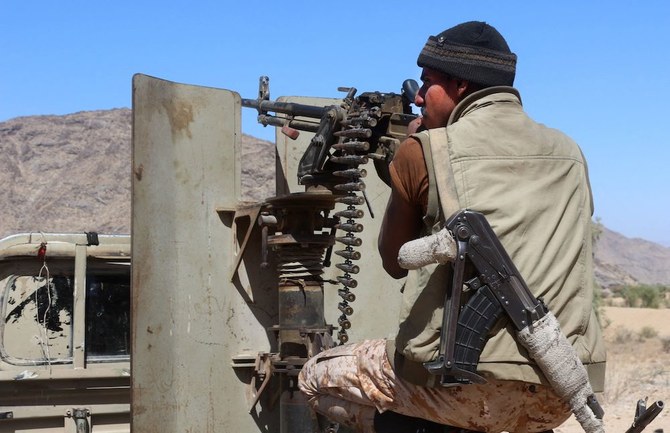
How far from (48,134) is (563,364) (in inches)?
1322

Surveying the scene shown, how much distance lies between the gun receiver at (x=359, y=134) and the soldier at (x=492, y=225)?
4.73 ft

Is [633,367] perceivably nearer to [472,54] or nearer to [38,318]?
[38,318]

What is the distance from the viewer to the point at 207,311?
5.21m

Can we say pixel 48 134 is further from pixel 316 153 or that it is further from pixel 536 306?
pixel 536 306

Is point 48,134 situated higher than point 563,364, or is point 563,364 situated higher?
point 48,134

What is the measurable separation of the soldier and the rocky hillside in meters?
26.6

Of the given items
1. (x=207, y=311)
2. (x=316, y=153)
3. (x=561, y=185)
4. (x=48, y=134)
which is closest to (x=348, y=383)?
(x=561, y=185)

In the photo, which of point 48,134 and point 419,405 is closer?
point 419,405

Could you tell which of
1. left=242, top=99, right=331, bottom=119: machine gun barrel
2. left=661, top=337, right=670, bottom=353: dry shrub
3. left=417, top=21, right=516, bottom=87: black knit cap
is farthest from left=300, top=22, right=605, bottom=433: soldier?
left=661, top=337, right=670, bottom=353: dry shrub

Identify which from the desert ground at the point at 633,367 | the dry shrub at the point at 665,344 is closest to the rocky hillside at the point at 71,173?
the desert ground at the point at 633,367

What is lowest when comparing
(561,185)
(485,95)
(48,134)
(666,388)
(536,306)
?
(666,388)

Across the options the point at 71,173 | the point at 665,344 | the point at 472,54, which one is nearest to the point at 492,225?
the point at 472,54

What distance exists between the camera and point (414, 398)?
2.99 metres

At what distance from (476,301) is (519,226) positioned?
0.85 feet
